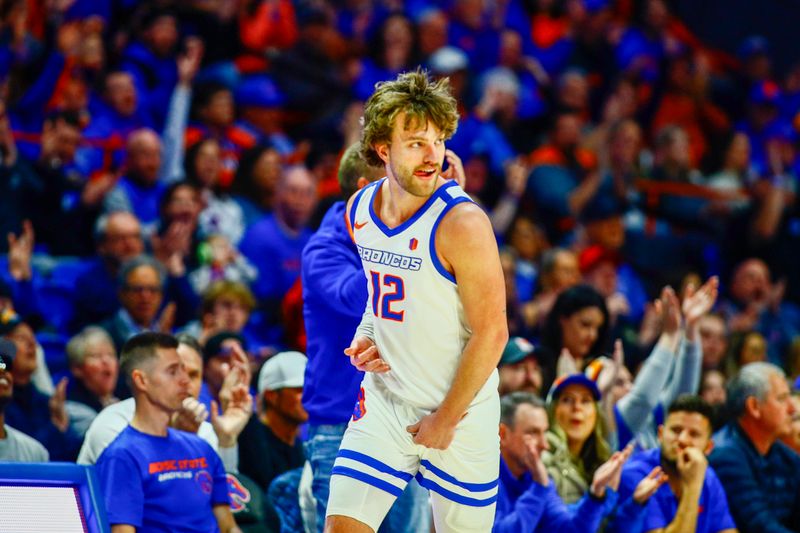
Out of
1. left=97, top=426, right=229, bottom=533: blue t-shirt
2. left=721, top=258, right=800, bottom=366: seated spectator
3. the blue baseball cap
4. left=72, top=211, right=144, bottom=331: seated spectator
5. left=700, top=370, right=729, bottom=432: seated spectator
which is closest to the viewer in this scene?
left=97, top=426, right=229, bottom=533: blue t-shirt

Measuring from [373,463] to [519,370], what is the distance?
10.7 ft

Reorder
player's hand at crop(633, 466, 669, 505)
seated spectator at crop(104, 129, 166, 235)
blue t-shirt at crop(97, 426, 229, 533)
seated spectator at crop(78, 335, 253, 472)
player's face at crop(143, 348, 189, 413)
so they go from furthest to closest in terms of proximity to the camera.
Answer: seated spectator at crop(104, 129, 166, 235), player's hand at crop(633, 466, 669, 505), seated spectator at crop(78, 335, 253, 472), player's face at crop(143, 348, 189, 413), blue t-shirt at crop(97, 426, 229, 533)

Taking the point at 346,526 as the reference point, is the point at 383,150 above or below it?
above

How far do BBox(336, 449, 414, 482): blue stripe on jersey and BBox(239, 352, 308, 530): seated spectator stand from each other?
2.45m

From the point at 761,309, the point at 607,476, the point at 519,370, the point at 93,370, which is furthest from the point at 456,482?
the point at 761,309

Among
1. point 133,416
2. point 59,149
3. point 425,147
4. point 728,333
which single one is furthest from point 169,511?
point 728,333

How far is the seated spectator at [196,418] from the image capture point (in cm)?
574

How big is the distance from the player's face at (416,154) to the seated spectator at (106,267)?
4.34m

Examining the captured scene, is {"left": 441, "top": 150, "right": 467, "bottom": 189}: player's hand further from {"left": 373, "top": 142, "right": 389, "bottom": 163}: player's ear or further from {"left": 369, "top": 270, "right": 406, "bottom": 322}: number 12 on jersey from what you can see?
{"left": 369, "top": 270, "right": 406, "bottom": 322}: number 12 on jersey

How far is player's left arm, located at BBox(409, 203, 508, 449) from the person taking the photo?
4.08 m

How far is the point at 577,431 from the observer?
261 inches

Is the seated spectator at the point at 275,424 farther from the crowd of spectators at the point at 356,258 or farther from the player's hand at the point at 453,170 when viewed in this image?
the player's hand at the point at 453,170

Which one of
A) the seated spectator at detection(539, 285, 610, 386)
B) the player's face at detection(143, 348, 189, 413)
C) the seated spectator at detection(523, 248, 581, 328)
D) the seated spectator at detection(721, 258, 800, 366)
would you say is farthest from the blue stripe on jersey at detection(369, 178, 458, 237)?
the seated spectator at detection(721, 258, 800, 366)

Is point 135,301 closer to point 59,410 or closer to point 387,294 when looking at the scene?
point 59,410
